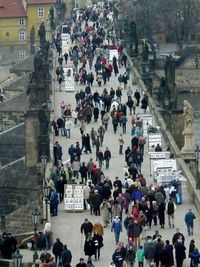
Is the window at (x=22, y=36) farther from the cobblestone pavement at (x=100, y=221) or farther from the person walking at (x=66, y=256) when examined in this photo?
the person walking at (x=66, y=256)

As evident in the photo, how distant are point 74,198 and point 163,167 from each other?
3957 millimetres

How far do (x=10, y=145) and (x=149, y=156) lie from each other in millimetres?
15407

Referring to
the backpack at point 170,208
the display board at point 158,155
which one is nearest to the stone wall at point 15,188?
the display board at point 158,155

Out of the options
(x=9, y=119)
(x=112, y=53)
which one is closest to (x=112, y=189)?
(x=9, y=119)

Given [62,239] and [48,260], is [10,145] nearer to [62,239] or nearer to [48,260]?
[62,239]

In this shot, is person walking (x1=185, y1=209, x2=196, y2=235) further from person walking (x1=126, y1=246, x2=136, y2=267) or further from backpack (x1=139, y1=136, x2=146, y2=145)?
backpack (x1=139, y1=136, x2=146, y2=145)

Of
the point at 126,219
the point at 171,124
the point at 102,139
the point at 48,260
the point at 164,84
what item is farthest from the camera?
the point at 164,84

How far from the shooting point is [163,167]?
146ft

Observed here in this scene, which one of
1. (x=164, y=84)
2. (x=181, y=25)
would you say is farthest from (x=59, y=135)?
(x=181, y=25)

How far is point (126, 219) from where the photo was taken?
1510 inches

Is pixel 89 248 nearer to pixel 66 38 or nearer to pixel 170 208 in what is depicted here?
pixel 170 208

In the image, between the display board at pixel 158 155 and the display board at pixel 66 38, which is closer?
the display board at pixel 158 155

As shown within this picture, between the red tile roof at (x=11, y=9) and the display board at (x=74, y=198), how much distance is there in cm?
7954

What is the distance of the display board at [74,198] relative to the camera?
41656 millimetres
